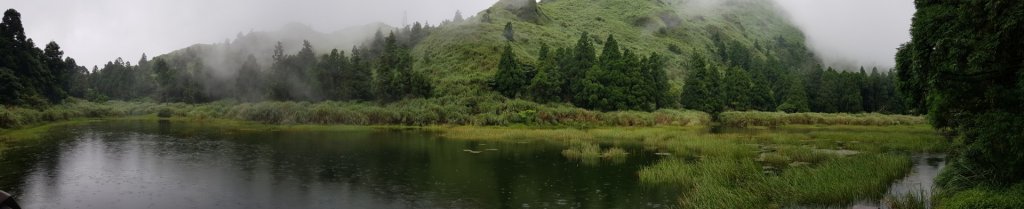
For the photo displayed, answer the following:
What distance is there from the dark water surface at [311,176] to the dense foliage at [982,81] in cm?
1132

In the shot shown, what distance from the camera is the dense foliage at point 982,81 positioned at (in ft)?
65.1

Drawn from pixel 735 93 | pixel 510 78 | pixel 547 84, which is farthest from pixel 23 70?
pixel 735 93

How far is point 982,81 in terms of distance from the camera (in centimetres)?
2162

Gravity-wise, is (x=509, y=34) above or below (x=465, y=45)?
above

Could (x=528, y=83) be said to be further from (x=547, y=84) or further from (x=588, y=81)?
(x=588, y=81)

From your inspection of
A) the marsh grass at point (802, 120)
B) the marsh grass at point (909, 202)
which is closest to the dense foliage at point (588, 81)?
the marsh grass at point (802, 120)

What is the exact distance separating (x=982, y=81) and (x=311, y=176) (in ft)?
103

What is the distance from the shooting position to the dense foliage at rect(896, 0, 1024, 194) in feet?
65.1

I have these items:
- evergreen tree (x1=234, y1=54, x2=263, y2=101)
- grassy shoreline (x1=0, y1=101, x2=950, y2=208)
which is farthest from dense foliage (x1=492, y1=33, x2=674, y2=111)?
evergreen tree (x1=234, y1=54, x2=263, y2=101)

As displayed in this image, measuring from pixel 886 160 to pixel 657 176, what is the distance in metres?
13.6

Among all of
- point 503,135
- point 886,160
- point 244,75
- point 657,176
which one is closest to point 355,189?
point 657,176

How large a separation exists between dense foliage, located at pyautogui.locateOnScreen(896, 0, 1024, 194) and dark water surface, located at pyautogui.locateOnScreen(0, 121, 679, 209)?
11322 millimetres

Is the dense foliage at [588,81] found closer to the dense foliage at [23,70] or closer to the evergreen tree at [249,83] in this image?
the evergreen tree at [249,83]

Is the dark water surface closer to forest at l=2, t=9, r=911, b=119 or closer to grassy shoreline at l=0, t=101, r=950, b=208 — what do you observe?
grassy shoreline at l=0, t=101, r=950, b=208
